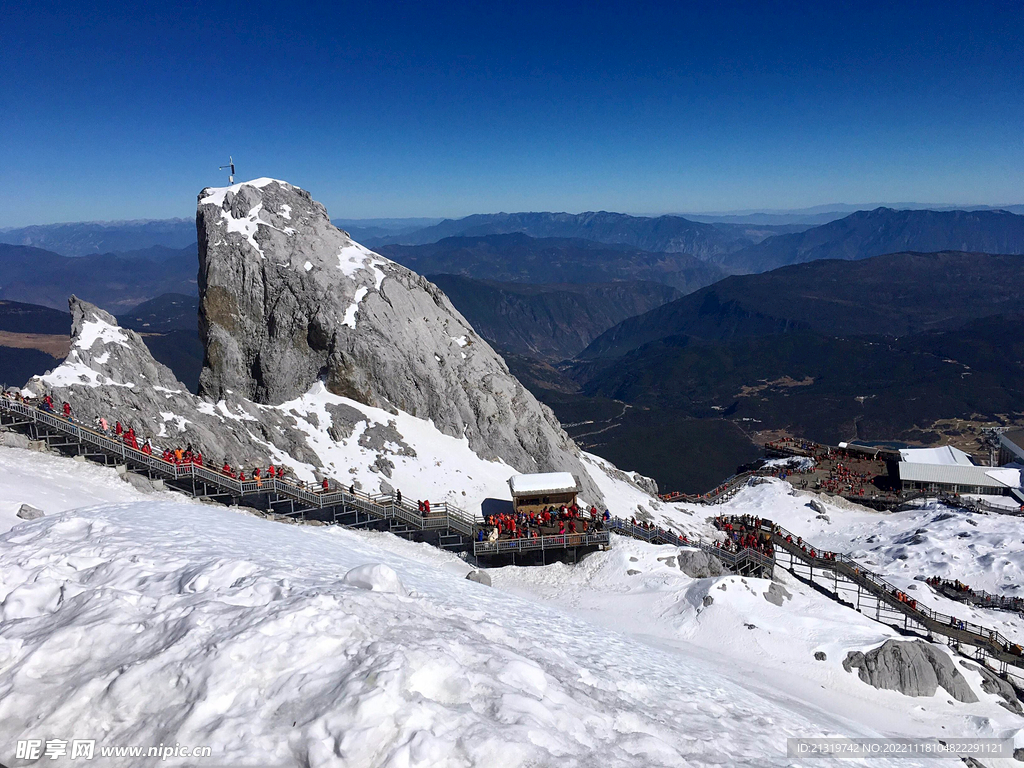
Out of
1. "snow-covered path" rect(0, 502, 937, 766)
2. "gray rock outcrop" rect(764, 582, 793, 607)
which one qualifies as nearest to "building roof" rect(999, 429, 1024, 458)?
"gray rock outcrop" rect(764, 582, 793, 607)

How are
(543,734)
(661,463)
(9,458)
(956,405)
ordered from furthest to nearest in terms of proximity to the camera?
(956,405), (661,463), (9,458), (543,734)

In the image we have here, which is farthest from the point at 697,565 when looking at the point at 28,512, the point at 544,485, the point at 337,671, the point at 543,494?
the point at 28,512

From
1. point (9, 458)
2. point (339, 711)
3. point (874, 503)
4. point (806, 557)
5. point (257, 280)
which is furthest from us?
point (874, 503)

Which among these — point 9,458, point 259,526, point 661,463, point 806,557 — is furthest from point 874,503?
point 9,458

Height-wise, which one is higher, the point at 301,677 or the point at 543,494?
the point at 301,677

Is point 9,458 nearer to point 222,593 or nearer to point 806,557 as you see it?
point 222,593

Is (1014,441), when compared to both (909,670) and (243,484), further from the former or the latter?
(243,484)
